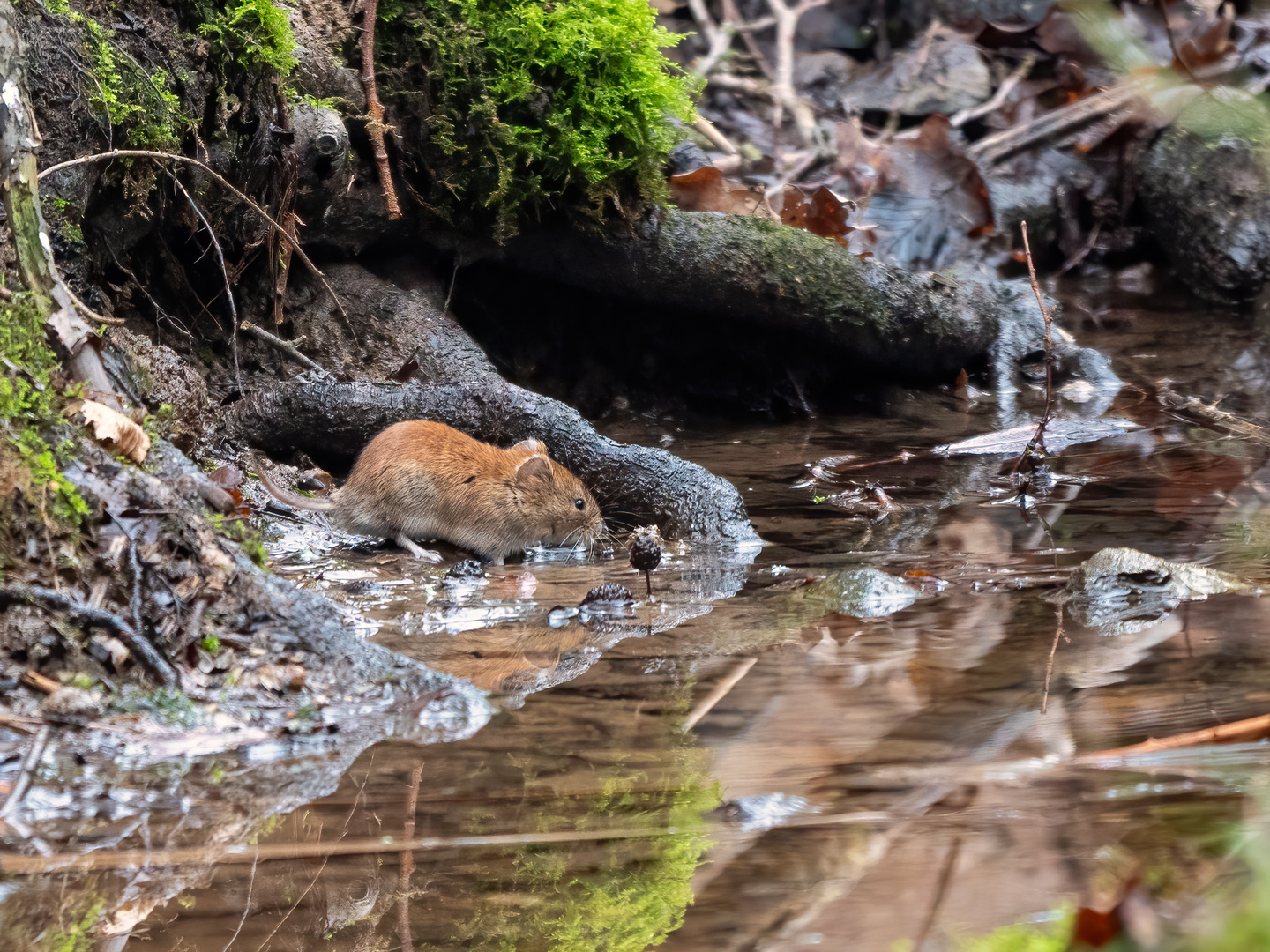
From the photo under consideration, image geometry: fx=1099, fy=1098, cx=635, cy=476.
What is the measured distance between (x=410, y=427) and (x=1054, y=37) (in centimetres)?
995

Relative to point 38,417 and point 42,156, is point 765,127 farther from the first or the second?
point 38,417

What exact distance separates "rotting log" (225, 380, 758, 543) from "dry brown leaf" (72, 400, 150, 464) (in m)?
2.71

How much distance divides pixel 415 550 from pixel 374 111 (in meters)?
2.72

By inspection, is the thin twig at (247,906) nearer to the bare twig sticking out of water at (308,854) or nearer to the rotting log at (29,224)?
the bare twig sticking out of water at (308,854)

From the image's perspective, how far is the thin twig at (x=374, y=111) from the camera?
6426mm

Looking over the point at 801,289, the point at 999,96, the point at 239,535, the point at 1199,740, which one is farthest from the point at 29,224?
the point at 999,96

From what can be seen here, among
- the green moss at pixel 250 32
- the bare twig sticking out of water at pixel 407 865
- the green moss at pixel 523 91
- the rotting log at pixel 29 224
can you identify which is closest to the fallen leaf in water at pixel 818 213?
the green moss at pixel 523 91

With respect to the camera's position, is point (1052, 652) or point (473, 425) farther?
point (473, 425)

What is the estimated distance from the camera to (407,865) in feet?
7.15

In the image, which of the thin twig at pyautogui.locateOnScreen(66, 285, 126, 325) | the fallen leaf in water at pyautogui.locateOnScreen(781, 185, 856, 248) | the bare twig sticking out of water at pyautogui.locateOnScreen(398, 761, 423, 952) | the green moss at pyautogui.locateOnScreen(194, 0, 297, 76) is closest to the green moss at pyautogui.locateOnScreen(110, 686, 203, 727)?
the bare twig sticking out of water at pyautogui.locateOnScreen(398, 761, 423, 952)

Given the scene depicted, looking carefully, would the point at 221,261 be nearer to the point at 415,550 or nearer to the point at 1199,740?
the point at 415,550

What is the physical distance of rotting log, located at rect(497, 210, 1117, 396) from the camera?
7.38 meters

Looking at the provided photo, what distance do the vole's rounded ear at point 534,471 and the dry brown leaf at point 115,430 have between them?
2.43 m

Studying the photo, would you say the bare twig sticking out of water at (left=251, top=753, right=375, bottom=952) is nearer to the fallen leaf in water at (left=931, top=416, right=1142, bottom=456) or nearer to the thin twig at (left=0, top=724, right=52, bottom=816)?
the thin twig at (left=0, top=724, right=52, bottom=816)
